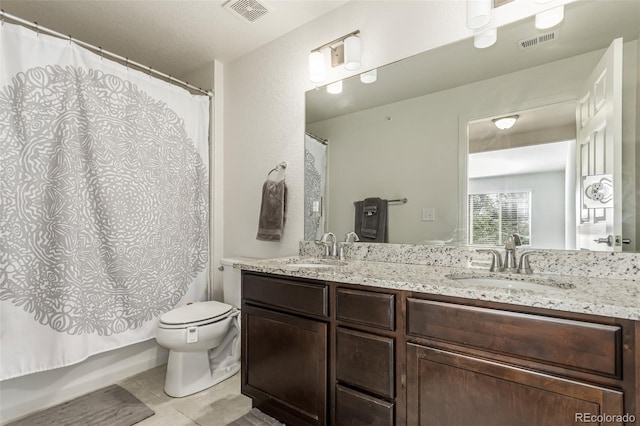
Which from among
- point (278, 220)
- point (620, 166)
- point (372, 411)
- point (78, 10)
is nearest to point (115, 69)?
point (78, 10)

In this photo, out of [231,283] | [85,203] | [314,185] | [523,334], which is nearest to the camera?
[523,334]

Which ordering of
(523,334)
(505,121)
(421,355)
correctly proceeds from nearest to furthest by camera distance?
(523,334) → (421,355) → (505,121)

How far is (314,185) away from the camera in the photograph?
2074mm

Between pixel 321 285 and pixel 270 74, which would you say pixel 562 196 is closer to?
pixel 321 285

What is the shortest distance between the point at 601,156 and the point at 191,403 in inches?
92.1

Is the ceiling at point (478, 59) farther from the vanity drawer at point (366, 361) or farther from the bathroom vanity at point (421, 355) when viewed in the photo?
the vanity drawer at point (366, 361)

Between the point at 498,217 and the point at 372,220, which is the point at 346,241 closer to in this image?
the point at 372,220

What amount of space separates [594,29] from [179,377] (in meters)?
2.65

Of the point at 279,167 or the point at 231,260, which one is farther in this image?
the point at 231,260

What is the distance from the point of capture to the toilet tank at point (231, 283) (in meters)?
2.30

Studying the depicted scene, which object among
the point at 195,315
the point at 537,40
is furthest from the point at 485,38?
the point at 195,315

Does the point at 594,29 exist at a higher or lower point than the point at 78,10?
lower

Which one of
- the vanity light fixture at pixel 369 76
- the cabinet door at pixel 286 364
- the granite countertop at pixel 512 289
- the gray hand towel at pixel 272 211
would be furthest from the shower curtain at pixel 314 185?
the cabinet door at pixel 286 364

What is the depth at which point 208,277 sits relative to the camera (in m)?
2.51
